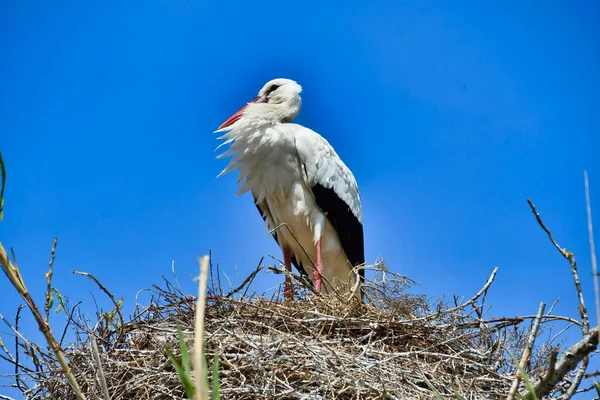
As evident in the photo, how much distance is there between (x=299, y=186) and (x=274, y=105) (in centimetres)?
74

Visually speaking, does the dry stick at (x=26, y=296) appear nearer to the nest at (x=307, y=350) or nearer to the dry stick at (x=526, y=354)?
the dry stick at (x=526, y=354)

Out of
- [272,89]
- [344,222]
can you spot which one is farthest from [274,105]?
[344,222]

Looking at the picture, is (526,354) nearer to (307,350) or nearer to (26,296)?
(26,296)

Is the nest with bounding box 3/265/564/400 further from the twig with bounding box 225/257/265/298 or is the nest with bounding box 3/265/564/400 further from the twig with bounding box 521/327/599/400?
the twig with bounding box 521/327/599/400

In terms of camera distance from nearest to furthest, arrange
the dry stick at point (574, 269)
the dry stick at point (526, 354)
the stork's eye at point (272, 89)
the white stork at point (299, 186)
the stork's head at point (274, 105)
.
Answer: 1. the dry stick at point (526, 354)
2. the dry stick at point (574, 269)
3. the white stork at point (299, 186)
4. the stork's head at point (274, 105)
5. the stork's eye at point (272, 89)

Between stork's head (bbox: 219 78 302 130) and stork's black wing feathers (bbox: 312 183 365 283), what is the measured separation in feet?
2.12

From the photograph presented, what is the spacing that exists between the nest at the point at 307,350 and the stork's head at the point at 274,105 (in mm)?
1702

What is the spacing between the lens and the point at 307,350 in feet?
10.3

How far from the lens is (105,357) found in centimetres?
328

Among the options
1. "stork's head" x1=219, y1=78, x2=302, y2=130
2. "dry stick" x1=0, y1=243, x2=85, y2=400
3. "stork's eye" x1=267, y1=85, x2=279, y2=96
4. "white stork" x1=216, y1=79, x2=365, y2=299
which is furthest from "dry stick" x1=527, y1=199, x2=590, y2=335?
"stork's eye" x1=267, y1=85, x2=279, y2=96

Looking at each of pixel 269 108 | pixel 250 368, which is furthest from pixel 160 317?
pixel 269 108

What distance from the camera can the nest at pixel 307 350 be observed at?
304 centimetres

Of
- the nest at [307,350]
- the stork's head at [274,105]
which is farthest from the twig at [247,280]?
the stork's head at [274,105]

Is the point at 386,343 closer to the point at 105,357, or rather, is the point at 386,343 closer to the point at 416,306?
the point at 416,306
